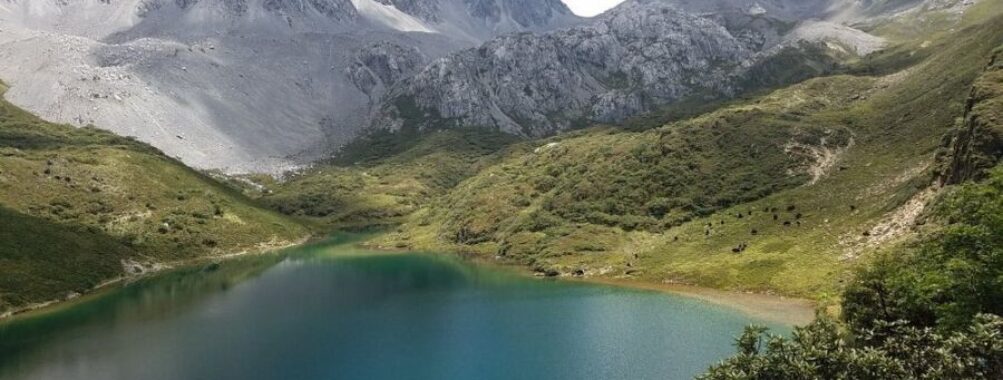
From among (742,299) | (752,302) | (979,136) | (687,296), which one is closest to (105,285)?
(687,296)

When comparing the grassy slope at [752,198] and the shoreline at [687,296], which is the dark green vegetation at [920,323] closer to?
the shoreline at [687,296]

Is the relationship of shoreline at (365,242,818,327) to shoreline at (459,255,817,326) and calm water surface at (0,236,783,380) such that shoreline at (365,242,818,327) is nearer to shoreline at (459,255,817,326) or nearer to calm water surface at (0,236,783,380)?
shoreline at (459,255,817,326)

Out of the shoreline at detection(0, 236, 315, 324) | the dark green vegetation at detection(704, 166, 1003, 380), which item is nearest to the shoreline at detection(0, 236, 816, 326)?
the shoreline at detection(0, 236, 315, 324)

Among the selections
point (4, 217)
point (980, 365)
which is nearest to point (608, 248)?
point (980, 365)

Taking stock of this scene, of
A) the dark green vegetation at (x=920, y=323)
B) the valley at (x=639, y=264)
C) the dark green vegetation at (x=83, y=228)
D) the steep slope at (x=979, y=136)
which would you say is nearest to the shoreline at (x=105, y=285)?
the valley at (x=639, y=264)

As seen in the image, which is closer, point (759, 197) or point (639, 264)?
point (639, 264)

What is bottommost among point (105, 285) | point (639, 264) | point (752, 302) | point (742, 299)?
point (752, 302)

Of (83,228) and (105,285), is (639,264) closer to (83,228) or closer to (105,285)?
(105,285)
